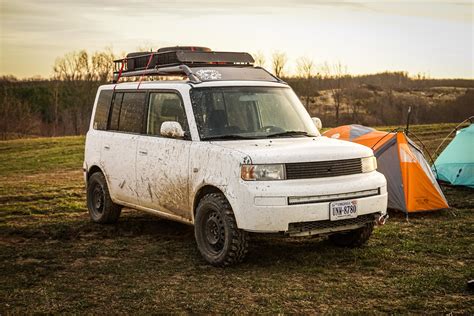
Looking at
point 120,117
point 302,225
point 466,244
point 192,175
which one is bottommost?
point 466,244

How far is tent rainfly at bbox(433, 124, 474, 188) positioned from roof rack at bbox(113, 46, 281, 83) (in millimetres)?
6135

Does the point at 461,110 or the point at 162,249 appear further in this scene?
the point at 461,110

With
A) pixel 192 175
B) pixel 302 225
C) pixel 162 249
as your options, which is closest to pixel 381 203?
pixel 302 225

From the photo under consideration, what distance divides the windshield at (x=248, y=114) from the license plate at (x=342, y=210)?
51.3 inches

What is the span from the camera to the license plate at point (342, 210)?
679cm

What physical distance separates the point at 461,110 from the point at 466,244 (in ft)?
132

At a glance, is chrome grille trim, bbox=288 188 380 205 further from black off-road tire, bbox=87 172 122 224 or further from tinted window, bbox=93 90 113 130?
tinted window, bbox=93 90 113 130

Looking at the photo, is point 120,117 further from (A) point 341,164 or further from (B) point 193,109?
(A) point 341,164

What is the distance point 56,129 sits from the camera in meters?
56.7

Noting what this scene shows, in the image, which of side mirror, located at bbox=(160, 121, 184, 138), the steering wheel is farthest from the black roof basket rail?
the steering wheel

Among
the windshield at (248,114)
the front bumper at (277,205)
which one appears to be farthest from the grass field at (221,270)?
the windshield at (248,114)

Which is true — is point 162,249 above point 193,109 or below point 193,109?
below

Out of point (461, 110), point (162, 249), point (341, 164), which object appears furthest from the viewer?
point (461, 110)

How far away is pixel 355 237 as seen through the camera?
786 cm
